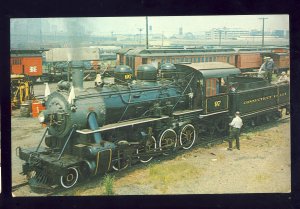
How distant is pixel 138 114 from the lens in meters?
9.78

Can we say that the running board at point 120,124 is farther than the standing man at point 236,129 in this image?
No

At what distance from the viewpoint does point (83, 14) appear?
884cm

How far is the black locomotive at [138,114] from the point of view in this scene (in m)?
8.41

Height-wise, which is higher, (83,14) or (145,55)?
(83,14)

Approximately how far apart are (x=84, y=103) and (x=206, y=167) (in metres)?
3.67

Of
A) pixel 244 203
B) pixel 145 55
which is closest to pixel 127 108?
pixel 145 55

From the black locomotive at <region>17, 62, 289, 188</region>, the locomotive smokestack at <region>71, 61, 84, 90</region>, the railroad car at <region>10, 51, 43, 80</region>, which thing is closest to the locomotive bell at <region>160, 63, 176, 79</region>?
the black locomotive at <region>17, 62, 289, 188</region>

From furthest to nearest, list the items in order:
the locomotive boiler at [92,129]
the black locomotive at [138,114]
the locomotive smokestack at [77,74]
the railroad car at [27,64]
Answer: the railroad car at [27,64] < the locomotive smokestack at [77,74] < the black locomotive at [138,114] < the locomotive boiler at [92,129]

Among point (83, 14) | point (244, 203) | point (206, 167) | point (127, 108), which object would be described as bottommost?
point (244, 203)

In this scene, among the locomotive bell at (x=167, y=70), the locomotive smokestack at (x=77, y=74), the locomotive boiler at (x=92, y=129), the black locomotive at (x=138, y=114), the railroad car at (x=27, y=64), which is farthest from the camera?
the locomotive bell at (x=167, y=70)

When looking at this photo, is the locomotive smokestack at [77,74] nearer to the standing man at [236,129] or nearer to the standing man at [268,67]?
the standing man at [236,129]

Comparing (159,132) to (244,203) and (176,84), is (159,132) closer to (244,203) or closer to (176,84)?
(176,84)

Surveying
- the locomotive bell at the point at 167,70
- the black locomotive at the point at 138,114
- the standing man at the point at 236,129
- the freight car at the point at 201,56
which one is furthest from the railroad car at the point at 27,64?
the standing man at the point at 236,129

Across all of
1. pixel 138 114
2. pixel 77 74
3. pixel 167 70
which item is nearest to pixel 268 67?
pixel 167 70
